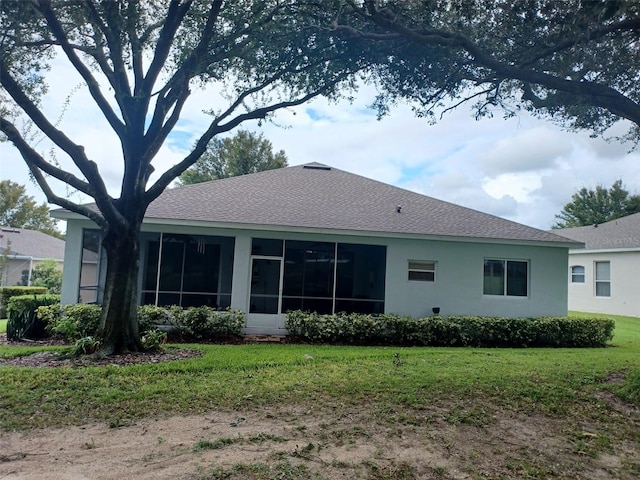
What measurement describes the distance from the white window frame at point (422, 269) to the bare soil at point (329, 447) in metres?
8.06

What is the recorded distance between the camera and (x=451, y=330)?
12.3 m

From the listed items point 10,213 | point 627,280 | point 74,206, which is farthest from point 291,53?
point 10,213

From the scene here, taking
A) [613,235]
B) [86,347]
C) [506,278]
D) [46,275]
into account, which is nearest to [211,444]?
[86,347]

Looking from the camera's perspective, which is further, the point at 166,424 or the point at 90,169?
the point at 90,169

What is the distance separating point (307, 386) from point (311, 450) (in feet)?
7.68

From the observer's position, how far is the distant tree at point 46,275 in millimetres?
25297

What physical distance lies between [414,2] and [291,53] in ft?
8.24

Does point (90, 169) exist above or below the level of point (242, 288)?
above

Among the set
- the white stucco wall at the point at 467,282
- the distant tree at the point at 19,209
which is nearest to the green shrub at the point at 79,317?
the white stucco wall at the point at 467,282

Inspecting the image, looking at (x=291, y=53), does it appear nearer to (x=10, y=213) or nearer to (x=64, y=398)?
(x=64, y=398)

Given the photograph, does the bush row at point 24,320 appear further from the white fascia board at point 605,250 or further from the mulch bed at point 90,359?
the white fascia board at point 605,250

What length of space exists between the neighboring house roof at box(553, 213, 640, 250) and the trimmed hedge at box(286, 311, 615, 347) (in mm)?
7478

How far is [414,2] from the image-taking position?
7.60 m

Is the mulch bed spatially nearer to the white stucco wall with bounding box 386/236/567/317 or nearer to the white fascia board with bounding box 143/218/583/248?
the white fascia board with bounding box 143/218/583/248
